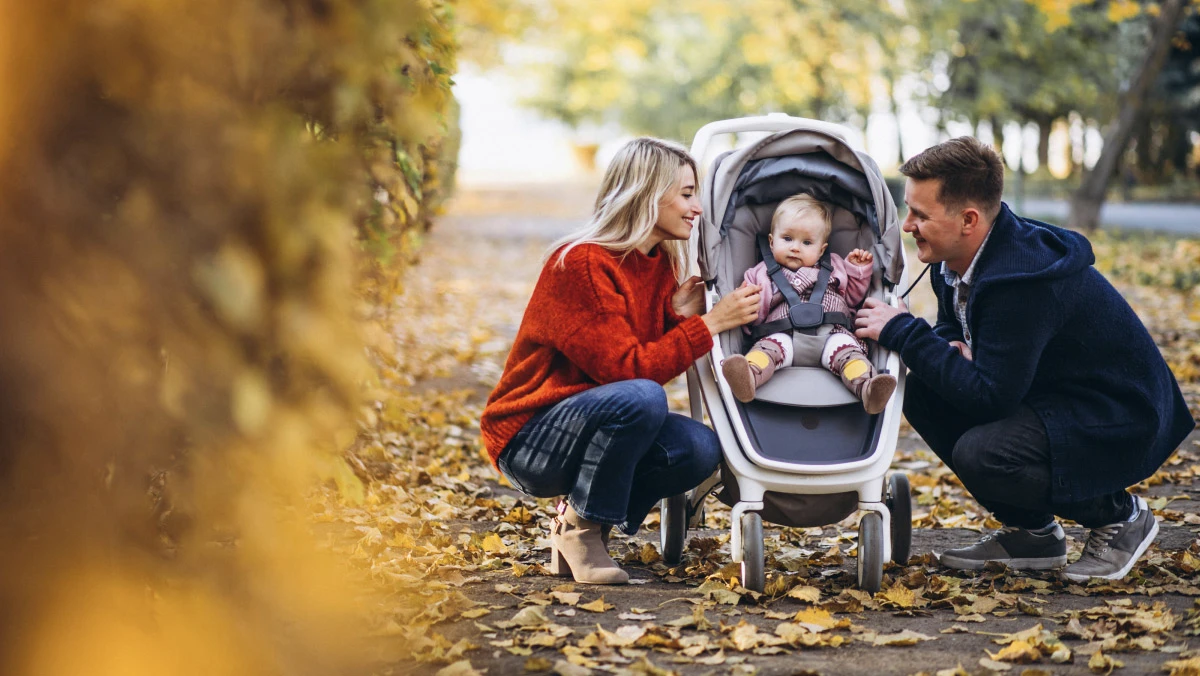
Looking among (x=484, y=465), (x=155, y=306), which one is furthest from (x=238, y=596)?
(x=484, y=465)

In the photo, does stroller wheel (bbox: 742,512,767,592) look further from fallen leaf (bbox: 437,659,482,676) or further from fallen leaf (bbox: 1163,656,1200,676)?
fallen leaf (bbox: 1163,656,1200,676)

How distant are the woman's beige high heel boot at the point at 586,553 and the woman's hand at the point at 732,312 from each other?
0.77 m

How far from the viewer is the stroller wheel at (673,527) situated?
3984 millimetres

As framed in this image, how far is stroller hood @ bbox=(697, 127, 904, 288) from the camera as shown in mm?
4102

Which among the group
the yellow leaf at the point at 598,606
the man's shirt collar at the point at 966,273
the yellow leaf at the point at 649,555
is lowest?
the yellow leaf at the point at 649,555

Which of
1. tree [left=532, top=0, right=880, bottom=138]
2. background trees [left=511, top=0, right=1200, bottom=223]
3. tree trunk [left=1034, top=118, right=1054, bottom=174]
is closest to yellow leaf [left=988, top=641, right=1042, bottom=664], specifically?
background trees [left=511, top=0, right=1200, bottom=223]

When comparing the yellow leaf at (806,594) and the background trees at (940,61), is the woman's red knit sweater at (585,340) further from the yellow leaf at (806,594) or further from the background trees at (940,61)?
the background trees at (940,61)

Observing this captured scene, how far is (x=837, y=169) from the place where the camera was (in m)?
4.21

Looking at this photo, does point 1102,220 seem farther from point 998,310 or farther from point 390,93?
point 390,93

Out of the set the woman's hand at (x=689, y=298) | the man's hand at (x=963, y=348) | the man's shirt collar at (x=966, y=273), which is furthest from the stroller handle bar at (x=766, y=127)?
the man's hand at (x=963, y=348)

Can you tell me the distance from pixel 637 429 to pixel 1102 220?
1732 centimetres

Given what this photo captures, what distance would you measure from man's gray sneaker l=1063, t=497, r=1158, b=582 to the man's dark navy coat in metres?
0.18

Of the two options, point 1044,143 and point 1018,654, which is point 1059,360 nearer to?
point 1018,654

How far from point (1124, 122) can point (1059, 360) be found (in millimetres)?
12744
